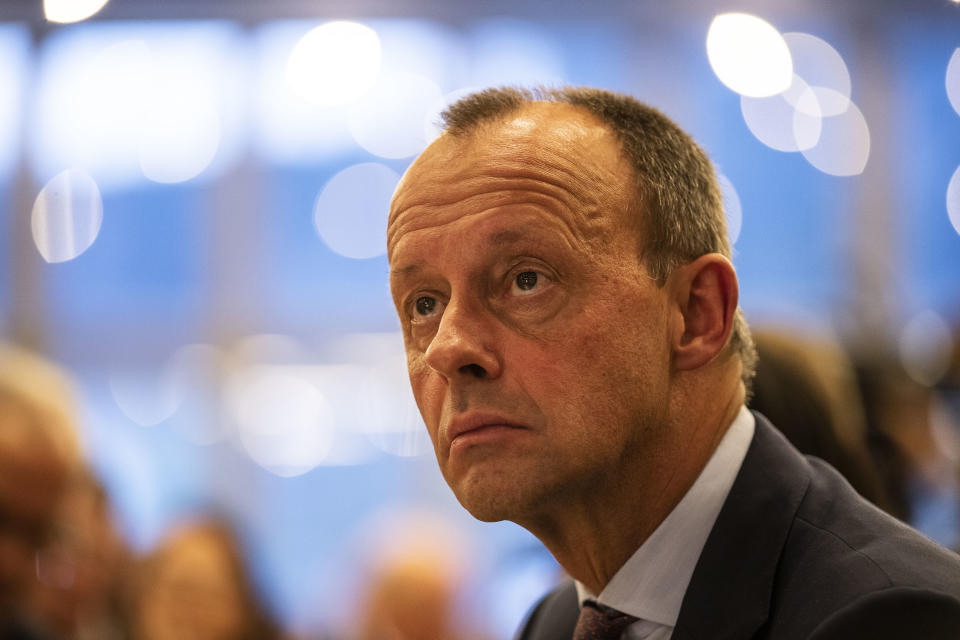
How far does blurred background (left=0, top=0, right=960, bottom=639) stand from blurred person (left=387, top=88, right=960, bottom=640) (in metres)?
4.81

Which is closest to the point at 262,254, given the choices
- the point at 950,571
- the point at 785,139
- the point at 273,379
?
the point at 273,379

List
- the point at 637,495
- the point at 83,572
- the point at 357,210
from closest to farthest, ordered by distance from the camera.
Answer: the point at 637,495
the point at 83,572
the point at 357,210

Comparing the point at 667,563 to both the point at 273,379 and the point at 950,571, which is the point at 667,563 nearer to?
the point at 950,571

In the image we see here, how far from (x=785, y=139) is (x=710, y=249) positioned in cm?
525

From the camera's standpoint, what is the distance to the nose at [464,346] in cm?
165

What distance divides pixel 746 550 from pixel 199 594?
105 inches

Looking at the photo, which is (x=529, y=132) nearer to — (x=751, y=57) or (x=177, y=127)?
(x=751, y=57)

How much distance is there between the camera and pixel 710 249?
183 centimetres

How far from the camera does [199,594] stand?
12.3 feet

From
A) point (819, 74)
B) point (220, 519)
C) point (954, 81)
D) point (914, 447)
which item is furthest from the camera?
point (819, 74)

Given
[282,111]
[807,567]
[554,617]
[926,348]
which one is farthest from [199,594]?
[282,111]

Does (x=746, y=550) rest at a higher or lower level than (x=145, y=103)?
lower

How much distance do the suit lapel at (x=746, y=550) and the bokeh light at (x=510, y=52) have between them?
555 centimetres

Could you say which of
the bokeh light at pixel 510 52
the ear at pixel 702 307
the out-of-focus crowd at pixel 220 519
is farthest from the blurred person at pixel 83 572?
the bokeh light at pixel 510 52
